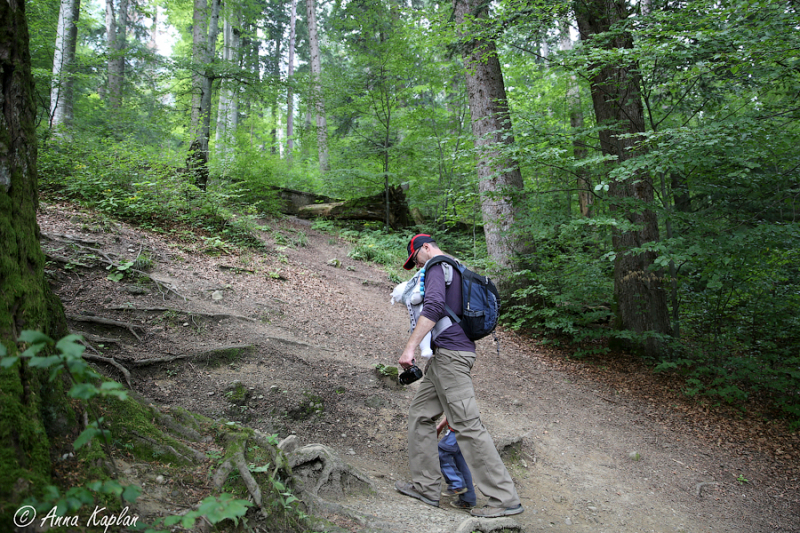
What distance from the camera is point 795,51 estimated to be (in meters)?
4.86

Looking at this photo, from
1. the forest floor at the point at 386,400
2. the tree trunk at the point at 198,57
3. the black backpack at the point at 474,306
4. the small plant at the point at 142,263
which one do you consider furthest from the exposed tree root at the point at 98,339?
the tree trunk at the point at 198,57

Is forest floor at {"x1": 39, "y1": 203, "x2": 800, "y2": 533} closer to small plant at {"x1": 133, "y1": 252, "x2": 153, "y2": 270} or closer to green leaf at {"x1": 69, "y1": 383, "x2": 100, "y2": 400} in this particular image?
small plant at {"x1": 133, "y1": 252, "x2": 153, "y2": 270}

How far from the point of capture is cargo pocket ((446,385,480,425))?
354 cm

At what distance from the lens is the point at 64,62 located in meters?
9.89

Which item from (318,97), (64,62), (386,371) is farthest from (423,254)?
(64,62)

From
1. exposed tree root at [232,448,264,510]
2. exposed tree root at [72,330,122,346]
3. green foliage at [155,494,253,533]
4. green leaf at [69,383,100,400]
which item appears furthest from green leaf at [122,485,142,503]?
exposed tree root at [72,330,122,346]

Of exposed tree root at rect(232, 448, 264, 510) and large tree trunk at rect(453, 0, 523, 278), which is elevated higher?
large tree trunk at rect(453, 0, 523, 278)

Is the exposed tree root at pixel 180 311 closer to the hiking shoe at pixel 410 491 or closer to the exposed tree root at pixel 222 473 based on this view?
the hiking shoe at pixel 410 491

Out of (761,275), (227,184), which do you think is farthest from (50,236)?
(761,275)

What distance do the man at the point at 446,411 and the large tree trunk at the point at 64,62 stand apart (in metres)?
10.2

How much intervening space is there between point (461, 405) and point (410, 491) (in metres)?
0.87

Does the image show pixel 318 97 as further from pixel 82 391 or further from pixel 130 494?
pixel 130 494

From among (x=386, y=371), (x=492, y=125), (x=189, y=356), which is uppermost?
(x=492, y=125)

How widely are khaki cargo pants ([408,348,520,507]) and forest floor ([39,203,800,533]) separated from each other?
0.28 metres
